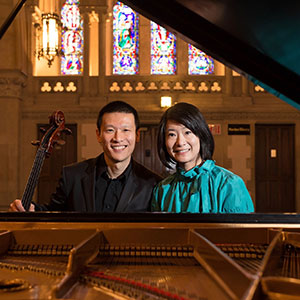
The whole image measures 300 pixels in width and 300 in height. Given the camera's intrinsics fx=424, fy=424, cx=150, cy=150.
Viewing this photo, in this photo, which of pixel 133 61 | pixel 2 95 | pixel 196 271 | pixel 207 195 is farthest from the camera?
pixel 133 61

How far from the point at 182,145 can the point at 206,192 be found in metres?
0.24

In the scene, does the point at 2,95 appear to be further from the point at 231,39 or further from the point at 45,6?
the point at 231,39

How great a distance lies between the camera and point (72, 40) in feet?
32.6

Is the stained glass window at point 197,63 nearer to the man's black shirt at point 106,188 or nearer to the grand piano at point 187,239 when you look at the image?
the man's black shirt at point 106,188

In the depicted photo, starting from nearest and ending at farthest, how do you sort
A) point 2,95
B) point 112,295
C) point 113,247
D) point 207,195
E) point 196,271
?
point 112,295
point 196,271
point 113,247
point 207,195
point 2,95

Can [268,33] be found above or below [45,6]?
below

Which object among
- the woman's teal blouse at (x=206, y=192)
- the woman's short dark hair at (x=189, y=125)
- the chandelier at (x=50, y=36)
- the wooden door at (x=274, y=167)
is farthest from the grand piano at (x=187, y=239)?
the wooden door at (x=274, y=167)

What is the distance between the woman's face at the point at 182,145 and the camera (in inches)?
76.1

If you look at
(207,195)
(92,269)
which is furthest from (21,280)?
(207,195)

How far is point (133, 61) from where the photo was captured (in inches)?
382

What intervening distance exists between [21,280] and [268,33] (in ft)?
3.49

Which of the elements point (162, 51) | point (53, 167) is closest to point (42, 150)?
point (53, 167)

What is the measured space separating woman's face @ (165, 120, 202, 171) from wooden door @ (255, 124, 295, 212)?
7.46m

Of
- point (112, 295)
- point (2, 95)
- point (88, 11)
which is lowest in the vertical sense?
point (112, 295)
